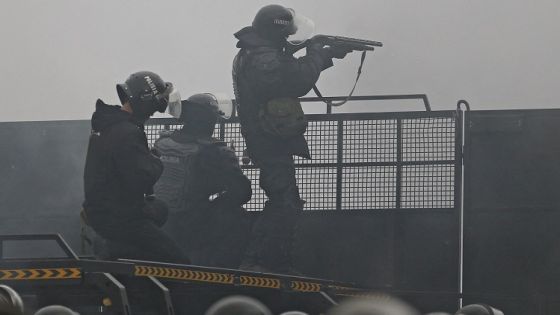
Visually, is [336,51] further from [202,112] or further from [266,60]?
[202,112]

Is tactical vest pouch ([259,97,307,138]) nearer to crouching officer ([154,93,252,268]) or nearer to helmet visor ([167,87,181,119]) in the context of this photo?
crouching officer ([154,93,252,268])

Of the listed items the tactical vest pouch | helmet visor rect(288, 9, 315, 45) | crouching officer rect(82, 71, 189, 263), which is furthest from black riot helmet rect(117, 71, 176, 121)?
helmet visor rect(288, 9, 315, 45)

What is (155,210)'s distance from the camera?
8297 millimetres

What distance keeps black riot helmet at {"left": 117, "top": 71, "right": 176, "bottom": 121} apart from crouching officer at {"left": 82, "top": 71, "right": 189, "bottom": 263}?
173 millimetres

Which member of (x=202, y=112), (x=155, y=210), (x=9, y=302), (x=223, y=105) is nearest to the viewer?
(x=9, y=302)

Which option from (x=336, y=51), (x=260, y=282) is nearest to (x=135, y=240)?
(x=260, y=282)

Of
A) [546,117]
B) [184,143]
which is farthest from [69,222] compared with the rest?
[546,117]

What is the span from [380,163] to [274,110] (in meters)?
0.77

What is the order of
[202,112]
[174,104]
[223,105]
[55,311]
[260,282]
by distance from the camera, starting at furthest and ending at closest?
1. [223,105]
2. [202,112]
3. [174,104]
4. [260,282]
5. [55,311]

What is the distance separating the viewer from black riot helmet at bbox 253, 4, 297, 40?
925cm

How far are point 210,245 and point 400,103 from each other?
1770 mm

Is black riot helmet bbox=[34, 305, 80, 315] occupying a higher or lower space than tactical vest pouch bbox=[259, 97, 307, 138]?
lower

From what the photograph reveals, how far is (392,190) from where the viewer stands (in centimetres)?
930

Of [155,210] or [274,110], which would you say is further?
[274,110]
